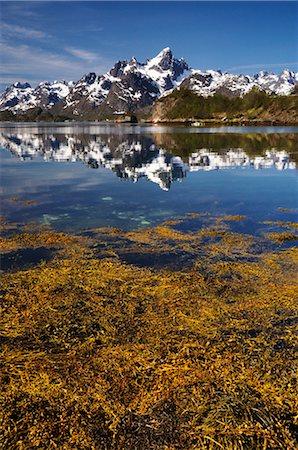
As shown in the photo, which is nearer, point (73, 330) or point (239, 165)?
point (73, 330)

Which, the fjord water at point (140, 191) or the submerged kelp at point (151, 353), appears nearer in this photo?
the submerged kelp at point (151, 353)

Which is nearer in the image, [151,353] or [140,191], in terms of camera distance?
[151,353]

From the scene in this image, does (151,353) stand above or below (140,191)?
below

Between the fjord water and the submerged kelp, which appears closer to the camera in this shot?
the submerged kelp

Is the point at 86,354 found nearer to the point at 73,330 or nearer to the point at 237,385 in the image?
the point at 73,330

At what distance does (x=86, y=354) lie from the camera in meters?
7.97

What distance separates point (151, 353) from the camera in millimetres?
7949

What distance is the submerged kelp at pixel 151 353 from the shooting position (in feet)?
19.7

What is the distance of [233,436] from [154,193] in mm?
21146

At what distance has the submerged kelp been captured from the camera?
6.00 metres

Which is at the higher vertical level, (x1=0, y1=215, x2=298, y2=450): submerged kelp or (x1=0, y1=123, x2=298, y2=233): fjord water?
(x1=0, y1=123, x2=298, y2=233): fjord water

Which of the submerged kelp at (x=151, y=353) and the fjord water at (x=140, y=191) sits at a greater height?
the fjord water at (x=140, y=191)

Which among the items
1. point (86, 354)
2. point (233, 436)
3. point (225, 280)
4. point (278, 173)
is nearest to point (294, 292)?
point (225, 280)

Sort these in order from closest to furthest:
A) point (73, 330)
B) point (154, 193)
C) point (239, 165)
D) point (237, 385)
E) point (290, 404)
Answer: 1. point (290, 404)
2. point (237, 385)
3. point (73, 330)
4. point (154, 193)
5. point (239, 165)
